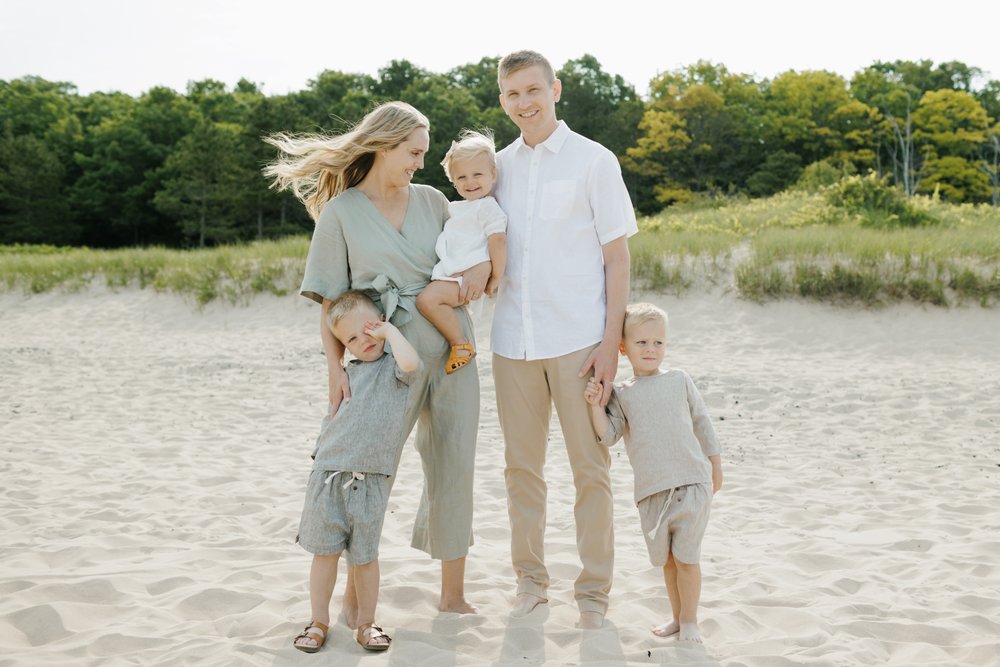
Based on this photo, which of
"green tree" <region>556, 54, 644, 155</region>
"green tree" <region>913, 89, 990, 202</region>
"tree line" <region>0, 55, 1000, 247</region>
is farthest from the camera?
"green tree" <region>556, 54, 644, 155</region>

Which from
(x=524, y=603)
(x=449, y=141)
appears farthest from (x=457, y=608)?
(x=449, y=141)

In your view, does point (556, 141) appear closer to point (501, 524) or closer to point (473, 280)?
point (473, 280)

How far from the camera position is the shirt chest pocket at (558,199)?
10.6 feet

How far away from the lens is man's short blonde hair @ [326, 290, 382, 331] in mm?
3090

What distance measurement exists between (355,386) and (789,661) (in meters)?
1.86

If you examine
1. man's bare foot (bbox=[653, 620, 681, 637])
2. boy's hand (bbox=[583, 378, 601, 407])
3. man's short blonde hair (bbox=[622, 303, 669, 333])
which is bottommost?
man's bare foot (bbox=[653, 620, 681, 637])

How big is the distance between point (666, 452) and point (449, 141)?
3715 centimetres

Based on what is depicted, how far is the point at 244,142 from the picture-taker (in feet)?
120

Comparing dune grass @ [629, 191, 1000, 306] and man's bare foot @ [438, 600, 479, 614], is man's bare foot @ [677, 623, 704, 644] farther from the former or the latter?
dune grass @ [629, 191, 1000, 306]

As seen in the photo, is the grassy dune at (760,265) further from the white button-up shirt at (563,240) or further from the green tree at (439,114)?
the green tree at (439,114)

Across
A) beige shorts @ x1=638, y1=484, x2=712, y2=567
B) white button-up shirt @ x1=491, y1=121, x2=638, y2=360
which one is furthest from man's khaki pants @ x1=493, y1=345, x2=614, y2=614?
beige shorts @ x1=638, y1=484, x2=712, y2=567

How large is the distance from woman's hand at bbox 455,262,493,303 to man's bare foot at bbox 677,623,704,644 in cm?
150

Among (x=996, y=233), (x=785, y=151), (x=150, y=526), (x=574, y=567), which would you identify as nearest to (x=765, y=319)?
(x=996, y=233)

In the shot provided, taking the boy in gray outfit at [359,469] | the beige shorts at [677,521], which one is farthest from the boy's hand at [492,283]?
the beige shorts at [677,521]
